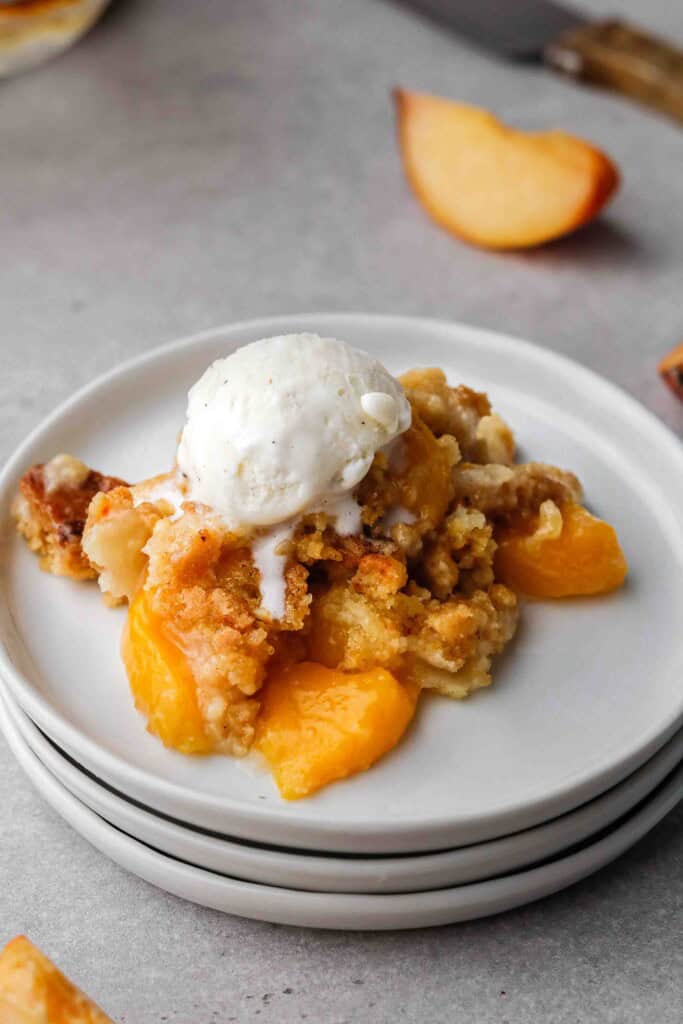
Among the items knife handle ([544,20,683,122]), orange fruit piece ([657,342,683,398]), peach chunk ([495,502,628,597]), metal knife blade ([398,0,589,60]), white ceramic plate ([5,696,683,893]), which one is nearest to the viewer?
white ceramic plate ([5,696,683,893])

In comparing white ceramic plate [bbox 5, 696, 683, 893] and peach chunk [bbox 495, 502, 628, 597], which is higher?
peach chunk [bbox 495, 502, 628, 597]

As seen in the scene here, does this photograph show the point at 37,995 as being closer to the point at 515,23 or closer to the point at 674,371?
the point at 674,371

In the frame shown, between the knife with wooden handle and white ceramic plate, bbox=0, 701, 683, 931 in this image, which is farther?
the knife with wooden handle

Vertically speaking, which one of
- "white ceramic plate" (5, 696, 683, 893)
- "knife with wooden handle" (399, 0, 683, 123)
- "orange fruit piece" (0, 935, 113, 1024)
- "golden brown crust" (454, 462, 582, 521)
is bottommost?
"orange fruit piece" (0, 935, 113, 1024)

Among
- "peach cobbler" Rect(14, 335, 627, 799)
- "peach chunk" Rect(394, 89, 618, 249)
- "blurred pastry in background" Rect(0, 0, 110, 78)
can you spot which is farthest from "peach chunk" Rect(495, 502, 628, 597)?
"blurred pastry in background" Rect(0, 0, 110, 78)

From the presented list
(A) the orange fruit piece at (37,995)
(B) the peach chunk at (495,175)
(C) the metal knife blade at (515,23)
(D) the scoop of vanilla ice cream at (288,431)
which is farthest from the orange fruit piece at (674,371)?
(A) the orange fruit piece at (37,995)

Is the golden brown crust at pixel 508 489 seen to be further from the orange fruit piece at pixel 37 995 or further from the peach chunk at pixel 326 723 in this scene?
the orange fruit piece at pixel 37 995

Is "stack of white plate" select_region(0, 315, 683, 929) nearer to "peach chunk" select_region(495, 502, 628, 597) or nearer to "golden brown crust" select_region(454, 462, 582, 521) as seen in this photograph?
"peach chunk" select_region(495, 502, 628, 597)
